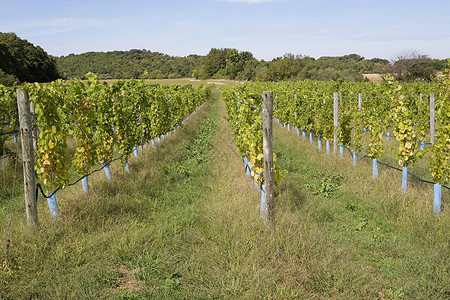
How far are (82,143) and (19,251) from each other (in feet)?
9.82

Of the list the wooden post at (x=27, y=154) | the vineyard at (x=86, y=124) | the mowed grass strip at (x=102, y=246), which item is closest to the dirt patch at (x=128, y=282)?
the mowed grass strip at (x=102, y=246)

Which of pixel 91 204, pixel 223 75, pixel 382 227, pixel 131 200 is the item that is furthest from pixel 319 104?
pixel 223 75

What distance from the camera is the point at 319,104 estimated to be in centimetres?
1167

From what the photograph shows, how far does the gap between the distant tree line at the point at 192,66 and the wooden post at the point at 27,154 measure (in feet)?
8.65

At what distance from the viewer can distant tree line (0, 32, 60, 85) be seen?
41.3m

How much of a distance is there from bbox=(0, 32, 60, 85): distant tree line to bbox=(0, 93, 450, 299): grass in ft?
140

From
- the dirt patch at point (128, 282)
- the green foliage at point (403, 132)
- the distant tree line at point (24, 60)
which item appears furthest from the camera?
the distant tree line at point (24, 60)

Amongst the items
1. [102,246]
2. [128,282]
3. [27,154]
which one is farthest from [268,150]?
[27,154]

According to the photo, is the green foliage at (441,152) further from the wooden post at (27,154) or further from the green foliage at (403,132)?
the wooden post at (27,154)

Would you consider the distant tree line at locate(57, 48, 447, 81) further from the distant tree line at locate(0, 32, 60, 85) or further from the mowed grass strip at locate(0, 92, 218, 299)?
the mowed grass strip at locate(0, 92, 218, 299)

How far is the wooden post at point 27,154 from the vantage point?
4.29m

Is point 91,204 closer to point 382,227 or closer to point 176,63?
point 382,227

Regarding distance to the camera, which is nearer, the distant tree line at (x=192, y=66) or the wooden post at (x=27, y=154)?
the wooden post at (x=27, y=154)

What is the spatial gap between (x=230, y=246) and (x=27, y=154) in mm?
2862
